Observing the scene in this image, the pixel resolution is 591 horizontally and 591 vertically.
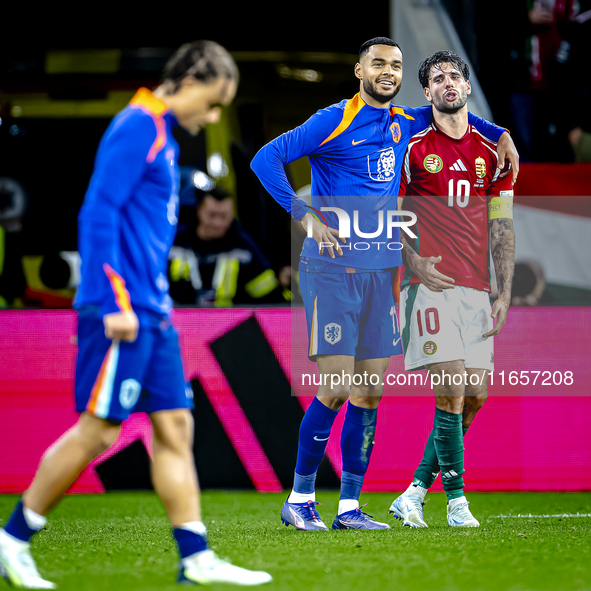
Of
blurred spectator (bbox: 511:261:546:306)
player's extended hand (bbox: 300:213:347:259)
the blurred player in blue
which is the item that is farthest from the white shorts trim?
the blurred player in blue

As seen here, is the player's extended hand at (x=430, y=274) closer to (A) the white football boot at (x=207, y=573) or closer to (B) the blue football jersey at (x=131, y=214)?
(B) the blue football jersey at (x=131, y=214)

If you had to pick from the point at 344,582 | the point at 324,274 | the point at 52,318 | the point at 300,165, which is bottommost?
the point at 344,582

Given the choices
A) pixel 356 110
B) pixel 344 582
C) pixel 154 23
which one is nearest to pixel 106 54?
pixel 154 23

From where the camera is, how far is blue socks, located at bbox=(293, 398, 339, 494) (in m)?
3.60

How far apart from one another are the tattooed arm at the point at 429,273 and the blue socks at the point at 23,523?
2083mm

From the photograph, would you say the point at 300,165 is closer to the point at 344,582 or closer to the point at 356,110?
the point at 356,110

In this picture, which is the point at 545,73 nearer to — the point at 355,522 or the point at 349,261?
the point at 349,261

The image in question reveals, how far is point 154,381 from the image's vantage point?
2416mm

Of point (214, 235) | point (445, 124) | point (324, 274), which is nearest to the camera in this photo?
point (324, 274)

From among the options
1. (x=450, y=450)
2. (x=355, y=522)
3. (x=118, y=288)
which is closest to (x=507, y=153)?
(x=450, y=450)

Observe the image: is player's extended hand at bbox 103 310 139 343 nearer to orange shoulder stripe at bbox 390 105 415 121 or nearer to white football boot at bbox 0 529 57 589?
white football boot at bbox 0 529 57 589

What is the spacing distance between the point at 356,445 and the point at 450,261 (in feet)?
3.15

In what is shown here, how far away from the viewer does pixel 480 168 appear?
3.89 metres

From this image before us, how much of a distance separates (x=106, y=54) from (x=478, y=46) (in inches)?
125
